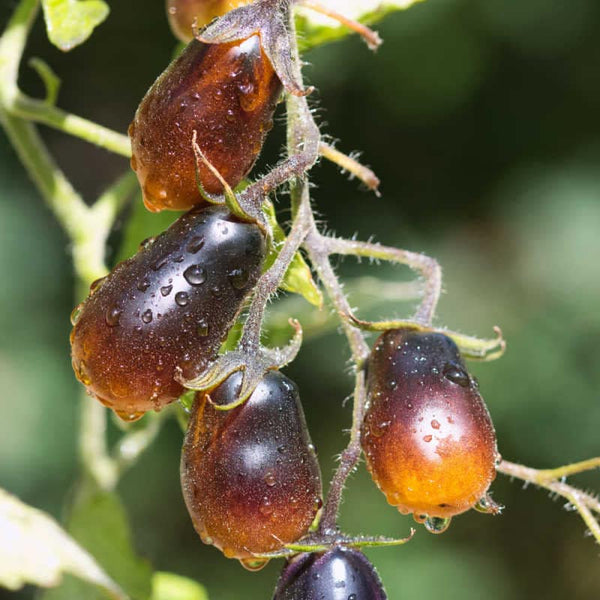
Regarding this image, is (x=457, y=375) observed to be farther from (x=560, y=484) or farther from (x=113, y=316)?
(x=113, y=316)

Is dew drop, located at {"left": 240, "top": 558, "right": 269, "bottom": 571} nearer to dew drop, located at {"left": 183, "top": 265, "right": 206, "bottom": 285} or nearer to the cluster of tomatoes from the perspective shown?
the cluster of tomatoes

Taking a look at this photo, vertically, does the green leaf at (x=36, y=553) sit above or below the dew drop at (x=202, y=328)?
below

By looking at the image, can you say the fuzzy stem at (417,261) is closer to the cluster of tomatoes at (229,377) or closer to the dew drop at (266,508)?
the cluster of tomatoes at (229,377)

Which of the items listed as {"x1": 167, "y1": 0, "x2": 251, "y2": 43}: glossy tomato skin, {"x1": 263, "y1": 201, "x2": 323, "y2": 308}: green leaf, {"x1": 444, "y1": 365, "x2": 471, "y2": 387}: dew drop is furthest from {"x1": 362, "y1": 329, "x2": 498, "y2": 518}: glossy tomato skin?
{"x1": 167, "y1": 0, "x2": 251, "y2": 43}: glossy tomato skin

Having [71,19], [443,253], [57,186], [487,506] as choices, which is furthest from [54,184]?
[443,253]

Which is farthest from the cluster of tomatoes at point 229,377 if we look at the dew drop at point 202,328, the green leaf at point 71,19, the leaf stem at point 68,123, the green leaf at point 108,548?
the green leaf at point 108,548

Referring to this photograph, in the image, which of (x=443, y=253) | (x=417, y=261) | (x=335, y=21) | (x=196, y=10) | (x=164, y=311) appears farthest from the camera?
(x=443, y=253)

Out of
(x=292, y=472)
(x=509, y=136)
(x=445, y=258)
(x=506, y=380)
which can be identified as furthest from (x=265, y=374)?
(x=509, y=136)
